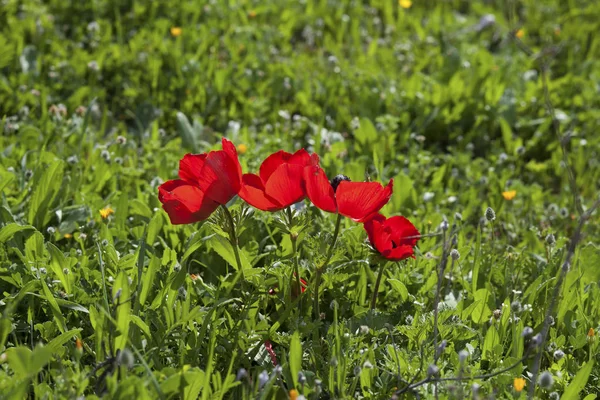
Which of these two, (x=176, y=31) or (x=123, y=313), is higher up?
(x=176, y=31)

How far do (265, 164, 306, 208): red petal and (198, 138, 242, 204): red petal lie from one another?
9 cm

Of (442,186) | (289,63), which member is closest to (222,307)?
(442,186)

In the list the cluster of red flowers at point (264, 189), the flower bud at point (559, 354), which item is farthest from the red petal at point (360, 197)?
the flower bud at point (559, 354)

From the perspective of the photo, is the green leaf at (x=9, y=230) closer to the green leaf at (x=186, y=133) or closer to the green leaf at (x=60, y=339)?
the green leaf at (x=60, y=339)

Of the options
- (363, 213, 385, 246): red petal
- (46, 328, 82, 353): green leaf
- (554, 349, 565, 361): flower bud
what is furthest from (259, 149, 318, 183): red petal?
(554, 349, 565, 361): flower bud

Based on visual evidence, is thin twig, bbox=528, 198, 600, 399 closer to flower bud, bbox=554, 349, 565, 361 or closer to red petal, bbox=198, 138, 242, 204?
flower bud, bbox=554, 349, 565, 361

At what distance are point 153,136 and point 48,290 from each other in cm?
153

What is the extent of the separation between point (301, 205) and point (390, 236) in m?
0.74

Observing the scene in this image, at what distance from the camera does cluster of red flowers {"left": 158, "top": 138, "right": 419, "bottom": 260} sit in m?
2.16

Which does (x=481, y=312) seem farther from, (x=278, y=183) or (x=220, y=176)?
(x=220, y=176)

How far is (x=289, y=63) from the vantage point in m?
4.64

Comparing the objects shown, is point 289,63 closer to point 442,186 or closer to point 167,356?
point 442,186

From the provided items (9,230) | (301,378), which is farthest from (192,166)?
(9,230)

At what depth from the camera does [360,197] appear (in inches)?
86.1
